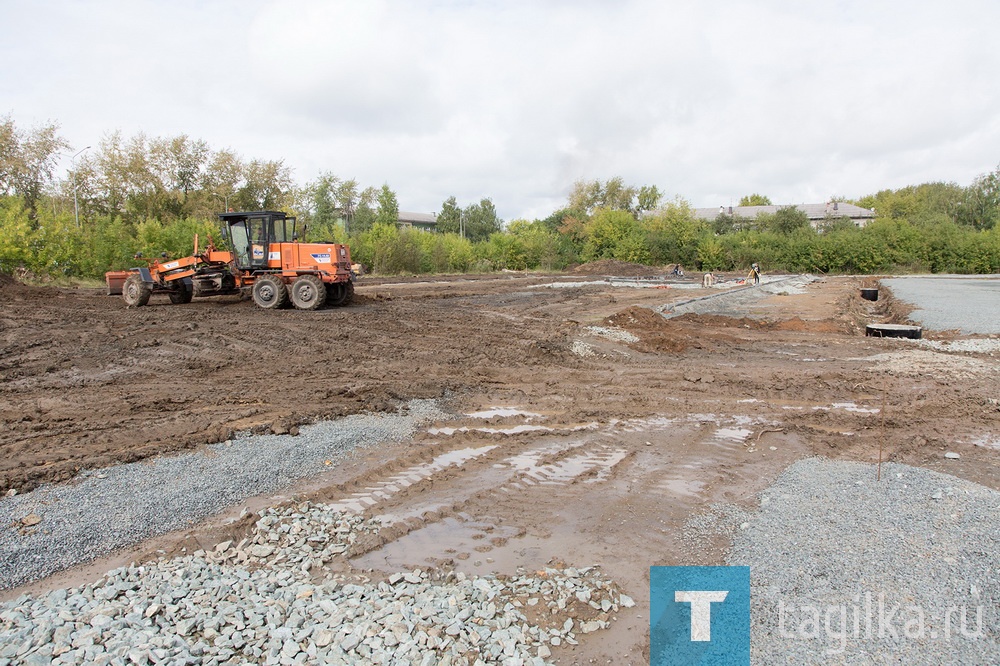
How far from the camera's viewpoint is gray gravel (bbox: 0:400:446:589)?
174 inches

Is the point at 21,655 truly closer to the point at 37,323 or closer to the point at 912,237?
the point at 37,323

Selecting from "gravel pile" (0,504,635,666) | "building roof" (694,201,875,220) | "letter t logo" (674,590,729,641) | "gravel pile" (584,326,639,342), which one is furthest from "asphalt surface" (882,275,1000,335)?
"building roof" (694,201,875,220)

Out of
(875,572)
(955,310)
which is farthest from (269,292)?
(955,310)

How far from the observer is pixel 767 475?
611 centimetres

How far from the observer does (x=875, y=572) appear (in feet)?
13.1

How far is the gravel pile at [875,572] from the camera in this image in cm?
335

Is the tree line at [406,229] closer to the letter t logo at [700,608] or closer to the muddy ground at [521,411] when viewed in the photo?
the muddy ground at [521,411]

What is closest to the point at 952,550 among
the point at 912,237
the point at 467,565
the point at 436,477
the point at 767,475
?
the point at 767,475

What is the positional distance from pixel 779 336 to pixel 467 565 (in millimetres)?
12967

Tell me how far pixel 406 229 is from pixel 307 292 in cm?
2914

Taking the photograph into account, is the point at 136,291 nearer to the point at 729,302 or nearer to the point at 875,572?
the point at 875,572

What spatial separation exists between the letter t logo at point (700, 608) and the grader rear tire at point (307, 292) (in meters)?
14.9

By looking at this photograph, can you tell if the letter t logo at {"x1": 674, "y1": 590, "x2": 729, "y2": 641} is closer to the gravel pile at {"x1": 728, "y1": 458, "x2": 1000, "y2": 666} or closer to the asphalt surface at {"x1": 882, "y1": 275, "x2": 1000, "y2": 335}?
the gravel pile at {"x1": 728, "y1": 458, "x2": 1000, "y2": 666}

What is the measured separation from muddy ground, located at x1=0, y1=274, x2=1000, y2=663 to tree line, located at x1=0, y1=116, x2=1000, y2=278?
15.9m
